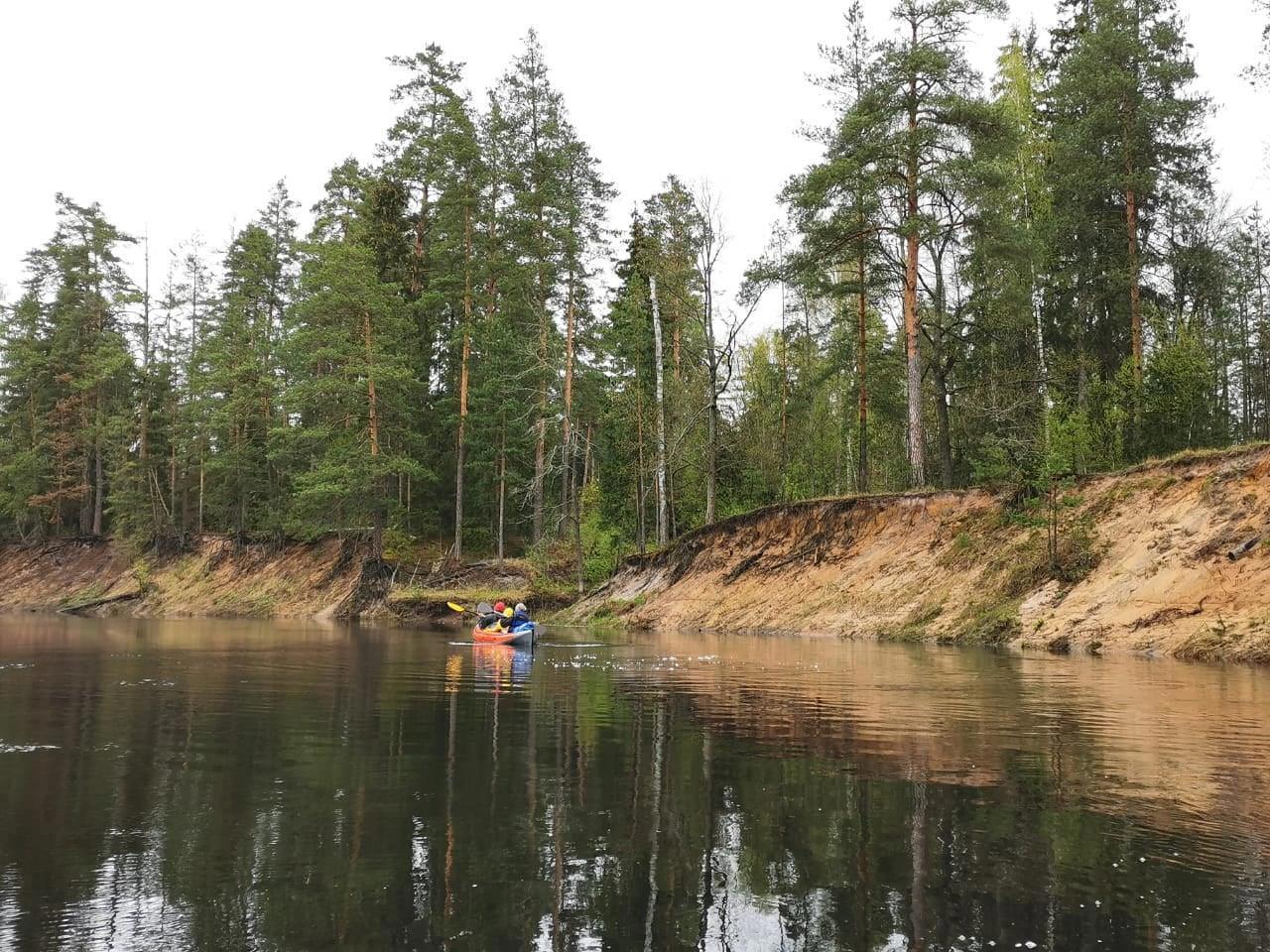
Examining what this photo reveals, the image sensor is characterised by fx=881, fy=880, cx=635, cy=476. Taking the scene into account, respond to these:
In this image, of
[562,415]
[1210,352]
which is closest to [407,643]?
[562,415]

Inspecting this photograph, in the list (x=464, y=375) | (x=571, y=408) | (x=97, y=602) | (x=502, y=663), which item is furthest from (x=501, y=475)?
(x=97, y=602)

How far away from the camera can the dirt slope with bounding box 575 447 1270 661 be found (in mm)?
18906

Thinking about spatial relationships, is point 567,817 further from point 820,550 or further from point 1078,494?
point 820,550

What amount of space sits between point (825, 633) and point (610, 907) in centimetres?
2371

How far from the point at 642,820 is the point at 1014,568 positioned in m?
20.9

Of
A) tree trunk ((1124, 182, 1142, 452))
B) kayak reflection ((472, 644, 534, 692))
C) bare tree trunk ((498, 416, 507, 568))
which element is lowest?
kayak reflection ((472, 644, 534, 692))

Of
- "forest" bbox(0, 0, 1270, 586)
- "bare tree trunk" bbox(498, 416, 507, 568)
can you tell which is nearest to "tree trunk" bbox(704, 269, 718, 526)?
"forest" bbox(0, 0, 1270, 586)

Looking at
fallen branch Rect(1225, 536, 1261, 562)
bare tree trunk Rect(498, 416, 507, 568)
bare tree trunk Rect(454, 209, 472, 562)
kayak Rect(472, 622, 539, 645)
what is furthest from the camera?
bare tree trunk Rect(454, 209, 472, 562)

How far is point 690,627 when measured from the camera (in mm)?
31984

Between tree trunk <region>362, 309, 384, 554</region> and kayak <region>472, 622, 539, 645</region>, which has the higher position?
tree trunk <region>362, 309, 384, 554</region>

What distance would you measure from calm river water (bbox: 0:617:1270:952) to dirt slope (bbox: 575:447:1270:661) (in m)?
7.27

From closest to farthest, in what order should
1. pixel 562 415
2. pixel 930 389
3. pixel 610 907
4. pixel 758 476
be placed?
pixel 610 907 < pixel 930 389 < pixel 562 415 < pixel 758 476

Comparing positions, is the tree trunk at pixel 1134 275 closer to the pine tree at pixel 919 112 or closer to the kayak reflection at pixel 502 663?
the pine tree at pixel 919 112

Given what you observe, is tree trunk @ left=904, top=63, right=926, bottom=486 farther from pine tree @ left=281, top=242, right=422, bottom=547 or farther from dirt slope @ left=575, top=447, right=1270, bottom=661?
pine tree @ left=281, top=242, right=422, bottom=547
